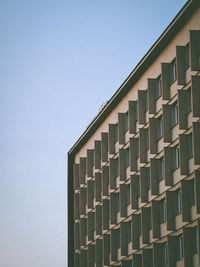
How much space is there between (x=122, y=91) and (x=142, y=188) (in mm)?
9526

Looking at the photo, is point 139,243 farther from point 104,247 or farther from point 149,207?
point 104,247

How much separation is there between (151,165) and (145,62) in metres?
7.80

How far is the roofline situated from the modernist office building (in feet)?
0.23

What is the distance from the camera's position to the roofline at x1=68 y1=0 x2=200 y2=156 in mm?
49875

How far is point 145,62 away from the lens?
2251 inches

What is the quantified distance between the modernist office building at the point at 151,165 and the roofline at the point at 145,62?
0.23 feet

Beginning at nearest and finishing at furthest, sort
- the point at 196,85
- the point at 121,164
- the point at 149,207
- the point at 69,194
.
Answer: the point at 196,85 → the point at 149,207 → the point at 121,164 → the point at 69,194

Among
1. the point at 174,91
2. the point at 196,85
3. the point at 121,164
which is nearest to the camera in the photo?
the point at 196,85

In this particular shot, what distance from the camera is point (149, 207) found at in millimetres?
55969

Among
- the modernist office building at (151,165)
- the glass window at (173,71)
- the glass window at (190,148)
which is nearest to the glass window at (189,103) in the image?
the modernist office building at (151,165)

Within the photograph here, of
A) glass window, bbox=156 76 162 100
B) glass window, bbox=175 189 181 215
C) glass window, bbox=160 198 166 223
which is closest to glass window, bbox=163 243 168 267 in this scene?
glass window, bbox=160 198 166 223

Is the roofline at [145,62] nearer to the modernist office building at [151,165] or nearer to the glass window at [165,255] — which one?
the modernist office building at [151,165]

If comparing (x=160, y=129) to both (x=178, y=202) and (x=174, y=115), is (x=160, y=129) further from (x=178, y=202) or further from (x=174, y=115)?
(x=178, y=202)

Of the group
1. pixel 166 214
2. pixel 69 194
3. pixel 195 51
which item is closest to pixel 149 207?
pixel 166 214
